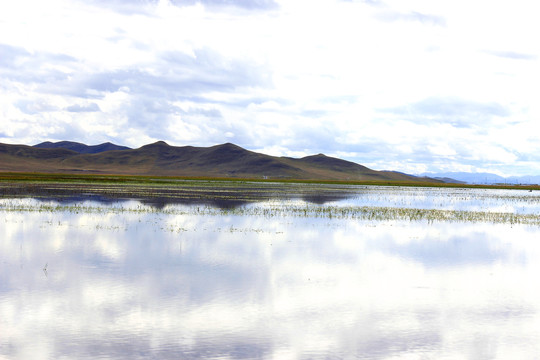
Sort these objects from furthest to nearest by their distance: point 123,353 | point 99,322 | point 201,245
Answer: point 201,245, point 99,322, point 123,353

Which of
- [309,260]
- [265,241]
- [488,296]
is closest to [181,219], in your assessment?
[265,241]

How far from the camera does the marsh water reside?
32.2ft

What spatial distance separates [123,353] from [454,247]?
1749cm

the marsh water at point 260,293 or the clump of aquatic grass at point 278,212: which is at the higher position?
the clump of aquatic grass at point 278,212

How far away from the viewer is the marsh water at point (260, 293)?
32.2 feet

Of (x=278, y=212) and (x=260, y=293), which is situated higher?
(x=278, y=212)

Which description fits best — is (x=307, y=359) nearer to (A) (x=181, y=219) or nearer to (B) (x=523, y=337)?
(B) (x=523, y=337)

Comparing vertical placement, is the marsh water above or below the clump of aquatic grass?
below

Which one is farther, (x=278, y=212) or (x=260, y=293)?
(x=278, y=212)

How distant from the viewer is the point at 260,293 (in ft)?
44.6

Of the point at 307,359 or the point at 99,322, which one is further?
the point at 99,322

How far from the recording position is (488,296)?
1425 cm

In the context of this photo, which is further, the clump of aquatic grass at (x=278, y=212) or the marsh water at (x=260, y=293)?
the clump of aquatic grass at (x=278, y=212)

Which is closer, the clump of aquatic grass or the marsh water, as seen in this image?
the marsh water
